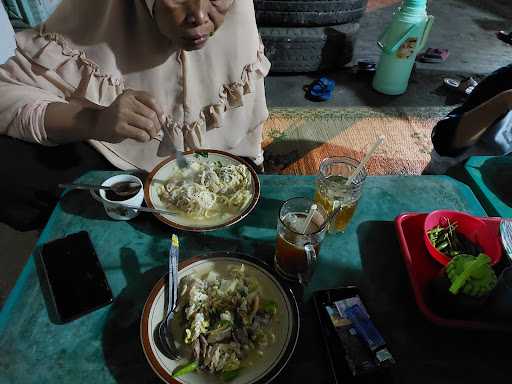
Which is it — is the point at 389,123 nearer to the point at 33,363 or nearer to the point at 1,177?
the point at 1,177

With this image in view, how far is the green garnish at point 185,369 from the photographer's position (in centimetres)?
66

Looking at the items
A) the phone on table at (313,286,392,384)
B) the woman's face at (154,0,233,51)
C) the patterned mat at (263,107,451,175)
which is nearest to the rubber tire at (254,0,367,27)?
the patterned mat at (263,107,451,175)

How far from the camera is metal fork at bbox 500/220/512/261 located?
0.86 meters

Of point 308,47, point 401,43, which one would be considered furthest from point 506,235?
point 308,47

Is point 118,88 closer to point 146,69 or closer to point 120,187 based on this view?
point 146,69

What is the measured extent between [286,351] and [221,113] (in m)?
0.93

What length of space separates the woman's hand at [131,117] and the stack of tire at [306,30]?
198 centimetres

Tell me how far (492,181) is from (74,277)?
125 cm

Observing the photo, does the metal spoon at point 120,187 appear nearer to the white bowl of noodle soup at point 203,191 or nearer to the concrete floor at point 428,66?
the white bowl of noodle soup at point 203,191

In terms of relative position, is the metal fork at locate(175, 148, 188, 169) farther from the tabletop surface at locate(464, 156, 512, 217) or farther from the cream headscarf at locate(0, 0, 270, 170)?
the tabletop surface at locate(464, 156, 512, 217)

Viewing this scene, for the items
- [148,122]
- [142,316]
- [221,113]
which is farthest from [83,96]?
[142,316]

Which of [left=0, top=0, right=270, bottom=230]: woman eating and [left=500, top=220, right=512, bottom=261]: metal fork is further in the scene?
[left=0, top=0, right=270, bottom=230]: woman eating

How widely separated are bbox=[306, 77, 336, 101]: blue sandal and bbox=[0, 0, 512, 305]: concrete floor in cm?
5

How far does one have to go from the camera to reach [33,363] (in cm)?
70
